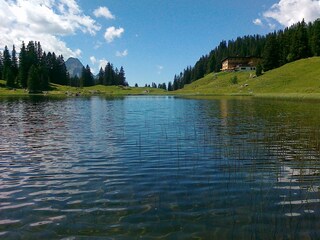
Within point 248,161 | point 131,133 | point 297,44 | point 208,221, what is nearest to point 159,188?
point 208,221

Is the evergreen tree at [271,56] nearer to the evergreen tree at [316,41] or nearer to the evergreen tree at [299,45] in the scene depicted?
the evergreen tree at [299,45]

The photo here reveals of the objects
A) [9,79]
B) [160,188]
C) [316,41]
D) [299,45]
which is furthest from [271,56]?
[160,188]

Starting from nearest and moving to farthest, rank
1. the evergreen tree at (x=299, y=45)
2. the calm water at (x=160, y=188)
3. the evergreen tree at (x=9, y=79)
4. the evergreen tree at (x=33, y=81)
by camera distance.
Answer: the calm water at (x=160, y=188), the evergreen tree at (x=299, y=45), the evergreen tree at (x=33, y=81), the evergreen tree at (x=9, y=79)

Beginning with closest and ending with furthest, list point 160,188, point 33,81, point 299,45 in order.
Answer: point 160,188 < point 299,45 < point 33,81

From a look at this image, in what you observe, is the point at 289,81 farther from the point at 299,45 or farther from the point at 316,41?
the point at 299,45

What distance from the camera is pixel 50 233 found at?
9828 mm

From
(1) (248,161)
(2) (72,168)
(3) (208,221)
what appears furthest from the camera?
(1) (248,161)

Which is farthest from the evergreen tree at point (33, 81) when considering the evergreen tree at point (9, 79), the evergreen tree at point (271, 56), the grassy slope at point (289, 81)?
the evergreen tree at point (271, 56)

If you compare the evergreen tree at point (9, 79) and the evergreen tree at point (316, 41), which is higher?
the evergreen tree at point (316, 41)

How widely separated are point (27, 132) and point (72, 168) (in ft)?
54.8

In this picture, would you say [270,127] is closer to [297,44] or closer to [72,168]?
[72,168]

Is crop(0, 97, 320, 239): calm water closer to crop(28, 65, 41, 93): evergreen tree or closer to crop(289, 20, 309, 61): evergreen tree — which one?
crop(289, 20, 309, 61): evergreen tree

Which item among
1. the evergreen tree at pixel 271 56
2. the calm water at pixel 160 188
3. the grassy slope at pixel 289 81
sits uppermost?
the evergreen tree at pixel 271 56

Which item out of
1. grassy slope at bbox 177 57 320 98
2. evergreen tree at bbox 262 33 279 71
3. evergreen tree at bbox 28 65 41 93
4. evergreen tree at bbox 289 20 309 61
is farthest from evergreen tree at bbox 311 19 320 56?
evergreen tree at bbox 28 65 41 93
